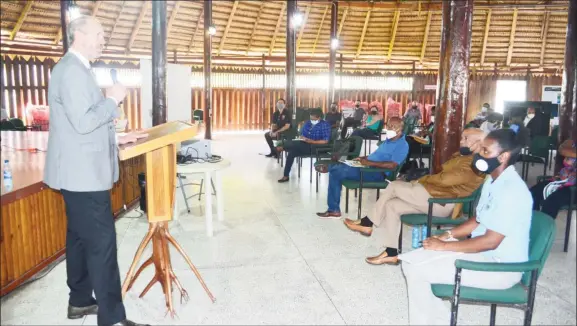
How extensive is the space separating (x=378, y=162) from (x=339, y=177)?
56 centimetres

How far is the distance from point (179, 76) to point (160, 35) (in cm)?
194

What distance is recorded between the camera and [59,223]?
13.0 ft

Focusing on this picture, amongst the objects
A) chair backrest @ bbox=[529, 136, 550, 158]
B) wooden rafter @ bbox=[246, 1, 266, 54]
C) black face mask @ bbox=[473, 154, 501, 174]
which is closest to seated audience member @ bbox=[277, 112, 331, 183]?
chair backrest @ bbox=[529, 136, 550, 158]

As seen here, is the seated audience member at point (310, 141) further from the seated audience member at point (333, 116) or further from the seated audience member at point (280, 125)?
the seated audience member at point (333, 116)

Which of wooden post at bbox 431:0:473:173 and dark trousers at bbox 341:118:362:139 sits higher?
wooden post at bbox 431:0:473:173

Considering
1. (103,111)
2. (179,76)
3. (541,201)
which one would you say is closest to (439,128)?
(541,201)

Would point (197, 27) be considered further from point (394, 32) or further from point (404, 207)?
point (404, 207)

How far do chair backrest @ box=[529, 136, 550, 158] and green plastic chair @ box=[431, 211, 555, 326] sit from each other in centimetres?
529

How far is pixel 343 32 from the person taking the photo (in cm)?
1688

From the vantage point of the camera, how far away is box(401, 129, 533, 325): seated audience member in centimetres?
236

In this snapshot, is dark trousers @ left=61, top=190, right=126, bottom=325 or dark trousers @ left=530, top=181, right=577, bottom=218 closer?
dark trousers @ left=61, top=190, right=126, bottom=325

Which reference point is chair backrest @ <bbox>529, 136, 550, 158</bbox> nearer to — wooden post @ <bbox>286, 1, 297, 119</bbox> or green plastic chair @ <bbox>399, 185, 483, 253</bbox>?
green plastic chair @ <bbox>399, 185, 483, 253</bbox>

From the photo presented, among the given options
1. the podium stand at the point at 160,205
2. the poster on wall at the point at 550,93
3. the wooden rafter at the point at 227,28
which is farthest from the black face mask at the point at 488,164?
the poster on wall at the point at 550,93

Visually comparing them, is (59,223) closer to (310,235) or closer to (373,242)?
(310,235)
